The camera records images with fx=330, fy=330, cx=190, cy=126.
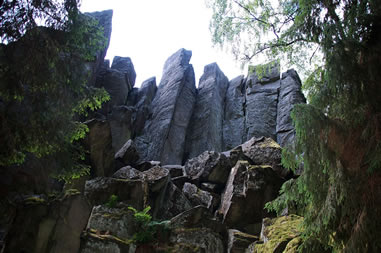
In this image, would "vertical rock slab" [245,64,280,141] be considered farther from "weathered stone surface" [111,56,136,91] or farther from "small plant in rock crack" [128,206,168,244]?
"small plant in rock crack" [128,206,168,244]

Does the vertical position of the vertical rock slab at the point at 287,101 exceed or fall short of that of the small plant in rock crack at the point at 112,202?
it exceeds it

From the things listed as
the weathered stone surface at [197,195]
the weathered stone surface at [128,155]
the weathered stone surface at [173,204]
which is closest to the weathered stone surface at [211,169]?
the weathered stone surface at [197,195]

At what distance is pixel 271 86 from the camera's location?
25.7 meters

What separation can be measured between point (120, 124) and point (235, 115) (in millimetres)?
9189

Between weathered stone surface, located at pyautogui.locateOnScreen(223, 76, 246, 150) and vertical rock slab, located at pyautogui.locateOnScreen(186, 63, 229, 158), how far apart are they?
0.41m

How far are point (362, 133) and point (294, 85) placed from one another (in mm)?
19572

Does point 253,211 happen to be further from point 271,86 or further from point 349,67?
point 271,86

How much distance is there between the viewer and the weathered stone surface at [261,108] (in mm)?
23781

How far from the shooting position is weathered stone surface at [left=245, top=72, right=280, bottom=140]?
2378 cm

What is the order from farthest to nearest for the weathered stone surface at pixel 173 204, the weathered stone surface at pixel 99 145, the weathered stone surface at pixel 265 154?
the weathered stone surface at pixel 265 154 < the weathered stone surface at pixel 99 145 < the weathered stone surface at pixel 173 204

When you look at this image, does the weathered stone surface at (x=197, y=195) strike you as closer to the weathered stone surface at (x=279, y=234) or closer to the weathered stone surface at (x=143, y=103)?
the weathered stone surface at (x=279, y=234)

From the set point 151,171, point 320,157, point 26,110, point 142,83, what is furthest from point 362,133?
point 142,83

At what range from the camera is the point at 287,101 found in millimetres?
23641

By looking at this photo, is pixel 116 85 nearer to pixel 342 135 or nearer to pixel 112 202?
pixel 112 202
